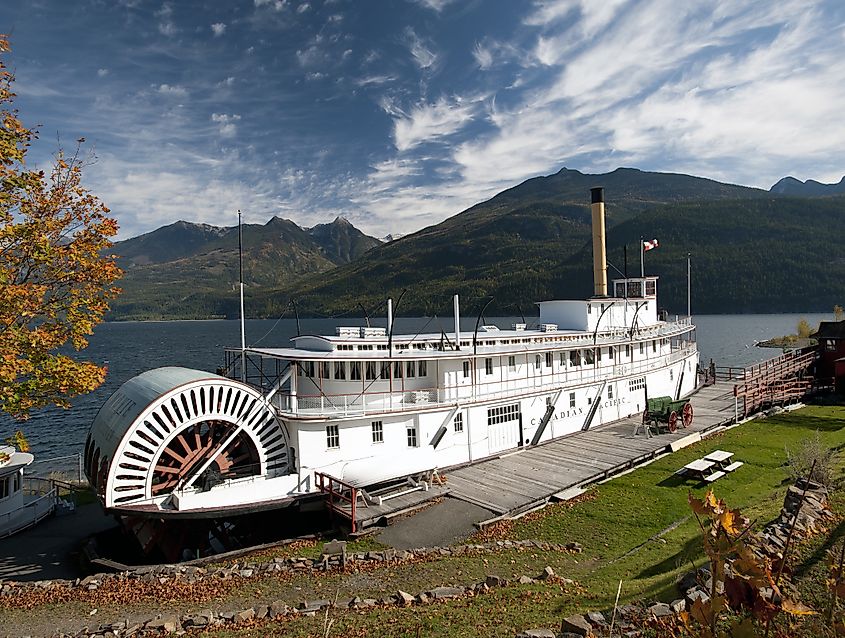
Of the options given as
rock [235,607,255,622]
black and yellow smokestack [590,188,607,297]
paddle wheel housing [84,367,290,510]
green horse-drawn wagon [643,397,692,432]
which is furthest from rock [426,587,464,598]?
black and yellow smokestack [590,188,607,297]

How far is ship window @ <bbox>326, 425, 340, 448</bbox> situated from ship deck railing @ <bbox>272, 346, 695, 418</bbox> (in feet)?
2.33

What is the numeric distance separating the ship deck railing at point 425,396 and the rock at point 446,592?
32.0 feet

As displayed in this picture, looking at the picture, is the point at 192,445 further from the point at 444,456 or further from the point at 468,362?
the point at 468,362

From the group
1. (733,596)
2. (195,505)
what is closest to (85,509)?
(195,505)

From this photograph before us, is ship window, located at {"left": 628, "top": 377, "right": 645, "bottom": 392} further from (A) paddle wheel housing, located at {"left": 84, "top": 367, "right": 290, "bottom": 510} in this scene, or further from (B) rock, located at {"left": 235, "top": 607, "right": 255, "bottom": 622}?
(B) rock, located at {"left": 235, "top": 607, "right": 255, "bottom": 622}

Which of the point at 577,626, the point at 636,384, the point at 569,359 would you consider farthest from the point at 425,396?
the point at 636,384

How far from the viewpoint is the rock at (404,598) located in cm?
1196

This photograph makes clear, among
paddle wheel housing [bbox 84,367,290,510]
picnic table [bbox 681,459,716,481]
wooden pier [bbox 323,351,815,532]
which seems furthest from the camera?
picnic table [bbox 681,459,716,481]

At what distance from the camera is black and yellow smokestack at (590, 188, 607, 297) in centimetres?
4159

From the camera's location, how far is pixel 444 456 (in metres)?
24.3

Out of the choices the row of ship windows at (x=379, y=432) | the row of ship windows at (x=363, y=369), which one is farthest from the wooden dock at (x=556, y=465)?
the row of ship windows at (x=363, y=369)

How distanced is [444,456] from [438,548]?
25.6 ft

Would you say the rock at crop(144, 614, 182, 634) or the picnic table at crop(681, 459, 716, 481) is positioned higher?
the rock at crop(144, 614, 182, 634)

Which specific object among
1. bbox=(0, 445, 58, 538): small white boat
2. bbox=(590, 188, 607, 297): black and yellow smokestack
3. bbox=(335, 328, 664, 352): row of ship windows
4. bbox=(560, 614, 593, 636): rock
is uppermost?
bbox=(590, 188, 607, 297): black and yellow smokestack
